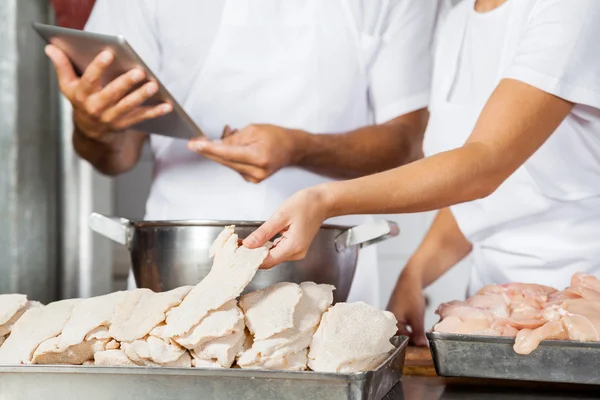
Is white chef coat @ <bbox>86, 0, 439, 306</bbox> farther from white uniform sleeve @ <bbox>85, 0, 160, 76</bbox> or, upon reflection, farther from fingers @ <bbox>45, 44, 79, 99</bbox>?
fingers @ <bbox>45, 44, 79, 99</bbox>

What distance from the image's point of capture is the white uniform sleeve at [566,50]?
1.56 meters

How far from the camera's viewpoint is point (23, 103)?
2.72m

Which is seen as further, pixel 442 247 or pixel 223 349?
pixel 442 247

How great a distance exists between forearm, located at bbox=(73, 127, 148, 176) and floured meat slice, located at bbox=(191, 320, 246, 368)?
4.02ft

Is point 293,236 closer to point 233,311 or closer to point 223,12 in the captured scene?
point 233,311

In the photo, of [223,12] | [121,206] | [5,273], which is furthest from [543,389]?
[5,273]

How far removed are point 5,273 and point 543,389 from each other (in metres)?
2.06

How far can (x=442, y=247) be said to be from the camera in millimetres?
2068

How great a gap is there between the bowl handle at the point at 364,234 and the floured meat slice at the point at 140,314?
0.38m

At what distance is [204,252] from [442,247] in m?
0.91

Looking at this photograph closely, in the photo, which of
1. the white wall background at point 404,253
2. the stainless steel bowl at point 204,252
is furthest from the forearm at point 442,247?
the stainless steel bowl at point 204,252

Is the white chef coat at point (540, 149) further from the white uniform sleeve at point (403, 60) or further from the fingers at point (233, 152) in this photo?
the fingers at point (233, 152)

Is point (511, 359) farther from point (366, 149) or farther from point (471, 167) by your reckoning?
point (366, 149)

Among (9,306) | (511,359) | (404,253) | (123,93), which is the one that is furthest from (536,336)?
(404,253)
